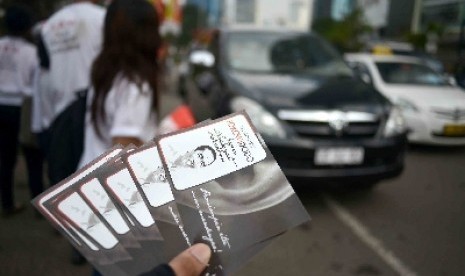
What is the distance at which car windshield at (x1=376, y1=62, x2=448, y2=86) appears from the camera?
21.2ft

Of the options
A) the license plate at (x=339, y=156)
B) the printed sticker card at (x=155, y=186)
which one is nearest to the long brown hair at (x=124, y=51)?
the printed sticker card at (x=155, y=186)

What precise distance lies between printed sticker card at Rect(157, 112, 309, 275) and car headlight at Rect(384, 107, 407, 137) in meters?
3.05

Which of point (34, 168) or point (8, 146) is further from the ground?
point (8, 146)

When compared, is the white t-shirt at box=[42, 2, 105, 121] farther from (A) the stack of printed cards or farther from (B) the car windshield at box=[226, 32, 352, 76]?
(B) the car windshield at box=[226, 32, 352, 76]

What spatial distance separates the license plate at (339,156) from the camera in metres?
3.41

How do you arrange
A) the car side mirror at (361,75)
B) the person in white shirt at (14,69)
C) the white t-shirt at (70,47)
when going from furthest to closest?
1. the car side mirror at (361,75)
2. the person in white shirt at (14,69)
3. the white t-shirt at (70,47)

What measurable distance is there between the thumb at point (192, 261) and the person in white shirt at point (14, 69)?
272cm

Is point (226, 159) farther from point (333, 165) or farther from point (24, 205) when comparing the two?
point (24, 205)

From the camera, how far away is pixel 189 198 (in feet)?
2.77

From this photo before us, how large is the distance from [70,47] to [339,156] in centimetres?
213

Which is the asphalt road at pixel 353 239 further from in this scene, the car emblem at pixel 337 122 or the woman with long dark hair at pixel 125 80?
the woman with long dark hair at pixel 125 80

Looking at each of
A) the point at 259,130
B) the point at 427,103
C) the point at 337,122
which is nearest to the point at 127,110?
the point at 259,130

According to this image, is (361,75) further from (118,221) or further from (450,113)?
(118,221)

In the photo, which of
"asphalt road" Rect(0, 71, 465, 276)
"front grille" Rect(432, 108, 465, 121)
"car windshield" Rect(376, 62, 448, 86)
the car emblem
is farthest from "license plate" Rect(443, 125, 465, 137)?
the car emblem
